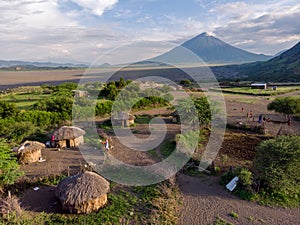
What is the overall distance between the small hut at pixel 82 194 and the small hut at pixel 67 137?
264 inches

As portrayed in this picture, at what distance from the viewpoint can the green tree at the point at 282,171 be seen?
1091 cm

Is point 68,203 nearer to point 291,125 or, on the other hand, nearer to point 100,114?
point 100,114

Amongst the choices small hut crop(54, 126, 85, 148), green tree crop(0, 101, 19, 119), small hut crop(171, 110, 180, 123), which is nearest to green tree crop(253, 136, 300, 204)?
small hut crop(54, 126, 85, 148)

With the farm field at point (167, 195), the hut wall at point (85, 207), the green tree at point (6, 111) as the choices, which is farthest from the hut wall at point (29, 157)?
the green tree at point (6, 111)

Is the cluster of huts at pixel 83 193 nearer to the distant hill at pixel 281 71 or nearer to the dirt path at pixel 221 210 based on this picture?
the dirt path at pixel 221 210

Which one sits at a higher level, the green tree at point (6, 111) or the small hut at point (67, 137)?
the green tree at point (6, 111)

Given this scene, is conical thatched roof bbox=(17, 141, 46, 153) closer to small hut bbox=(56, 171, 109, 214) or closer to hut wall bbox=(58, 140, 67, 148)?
hut wall bbox=(58, 140, 67, 148)

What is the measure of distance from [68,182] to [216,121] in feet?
49.7

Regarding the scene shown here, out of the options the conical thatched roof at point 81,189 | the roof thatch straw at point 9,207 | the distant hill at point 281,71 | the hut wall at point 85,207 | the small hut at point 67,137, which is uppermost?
the distant hill at point 281,71

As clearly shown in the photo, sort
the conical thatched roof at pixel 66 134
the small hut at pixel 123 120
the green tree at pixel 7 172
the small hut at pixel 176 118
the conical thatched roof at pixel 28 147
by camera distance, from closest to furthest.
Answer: the green tree at pixel 7 172 < the conical thatched roof at pixel 28 147 < the conical thatched roof at pixel 66 134 < the small hut at pixel 123 120 < the small hut at pixel 176 118

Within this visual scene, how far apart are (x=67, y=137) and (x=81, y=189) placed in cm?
743

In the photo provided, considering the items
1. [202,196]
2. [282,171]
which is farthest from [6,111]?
[282,171]

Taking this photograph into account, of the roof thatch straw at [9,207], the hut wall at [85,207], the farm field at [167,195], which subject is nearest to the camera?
the roof thatch straw at [9,207]

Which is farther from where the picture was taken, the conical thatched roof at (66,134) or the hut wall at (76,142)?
the hut wall at (76,142)
